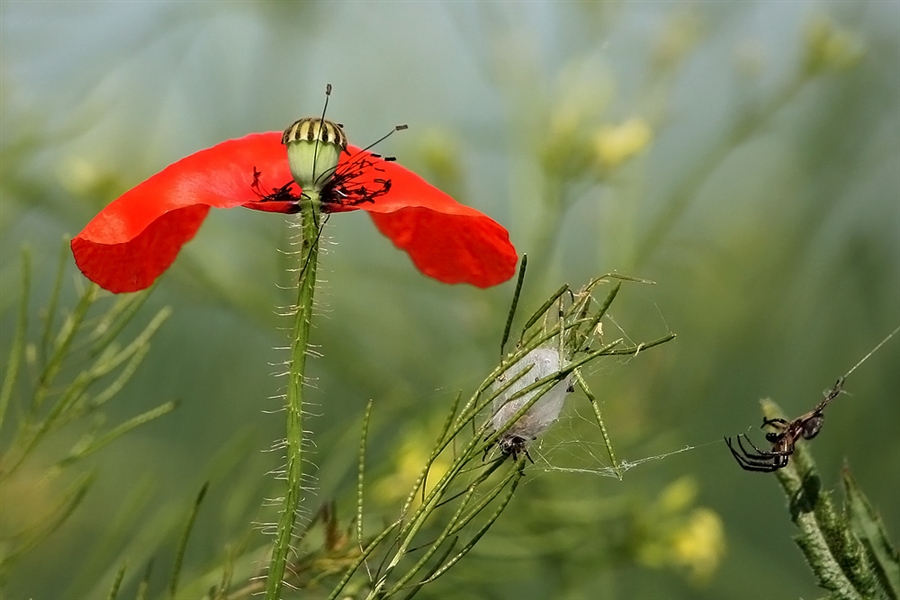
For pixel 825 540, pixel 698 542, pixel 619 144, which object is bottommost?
pixel 825 540

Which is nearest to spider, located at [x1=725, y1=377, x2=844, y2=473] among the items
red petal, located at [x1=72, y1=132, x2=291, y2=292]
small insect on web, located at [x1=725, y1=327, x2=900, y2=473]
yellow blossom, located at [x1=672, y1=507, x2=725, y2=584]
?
small insect on web, located at [x1=725, y1=327, x2=900, y2=473]

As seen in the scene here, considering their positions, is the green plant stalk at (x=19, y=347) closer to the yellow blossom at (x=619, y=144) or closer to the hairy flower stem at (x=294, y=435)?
the hairy flower stem at (x=294, y=435)

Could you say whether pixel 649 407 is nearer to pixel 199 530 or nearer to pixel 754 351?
pixel 754 351

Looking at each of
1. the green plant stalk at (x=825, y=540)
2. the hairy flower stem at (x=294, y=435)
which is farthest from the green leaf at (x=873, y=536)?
the hairy flower stem at (x=294, y=435)

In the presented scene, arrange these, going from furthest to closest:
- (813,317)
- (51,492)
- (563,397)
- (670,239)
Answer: (813,317) → (670,239) → (51,492) → (563,397)

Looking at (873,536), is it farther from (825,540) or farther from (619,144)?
(619,144)

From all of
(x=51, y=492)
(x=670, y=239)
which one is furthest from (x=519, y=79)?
(x=51, y=492)

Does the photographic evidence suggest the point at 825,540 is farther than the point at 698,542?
No

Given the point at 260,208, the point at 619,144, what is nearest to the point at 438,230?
the point at 260,208
